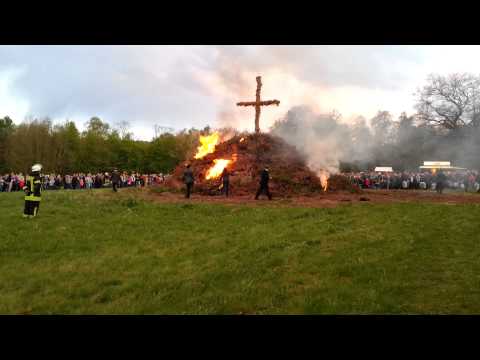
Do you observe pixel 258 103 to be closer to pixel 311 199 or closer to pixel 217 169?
pixel 217 169

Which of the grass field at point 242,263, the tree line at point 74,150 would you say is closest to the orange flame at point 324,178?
the grass field at point 242,263

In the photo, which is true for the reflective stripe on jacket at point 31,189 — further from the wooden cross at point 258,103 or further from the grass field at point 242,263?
the wooden cross at point 258,103

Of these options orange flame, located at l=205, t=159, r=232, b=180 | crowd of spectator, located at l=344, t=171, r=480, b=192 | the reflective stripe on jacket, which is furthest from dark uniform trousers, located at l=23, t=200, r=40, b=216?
crowd of spectator, located at l=344, t=171, r=480, b=192

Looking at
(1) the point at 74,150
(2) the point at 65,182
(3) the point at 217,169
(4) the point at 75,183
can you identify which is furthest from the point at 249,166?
(1) the point at 74,150

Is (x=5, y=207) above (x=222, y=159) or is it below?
below

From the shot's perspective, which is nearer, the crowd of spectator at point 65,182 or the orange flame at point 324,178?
the orange flame at point 324,178

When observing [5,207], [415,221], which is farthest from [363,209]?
[5,207]

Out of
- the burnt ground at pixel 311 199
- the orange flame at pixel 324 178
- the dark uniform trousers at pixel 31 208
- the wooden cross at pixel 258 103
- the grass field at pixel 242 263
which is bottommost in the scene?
the grass field at pixel 242 263

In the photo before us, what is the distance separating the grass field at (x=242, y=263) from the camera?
603 centimetres

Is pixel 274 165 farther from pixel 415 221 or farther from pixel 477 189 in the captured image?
pixel 477 189

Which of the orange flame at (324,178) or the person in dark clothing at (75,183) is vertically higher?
the orange flame at (324,178)

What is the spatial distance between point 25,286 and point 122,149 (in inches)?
2198

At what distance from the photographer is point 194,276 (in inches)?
289

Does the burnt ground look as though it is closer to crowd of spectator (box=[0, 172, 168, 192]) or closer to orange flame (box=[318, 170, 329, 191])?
orange flame (box=[318, 170, 329, 191])
